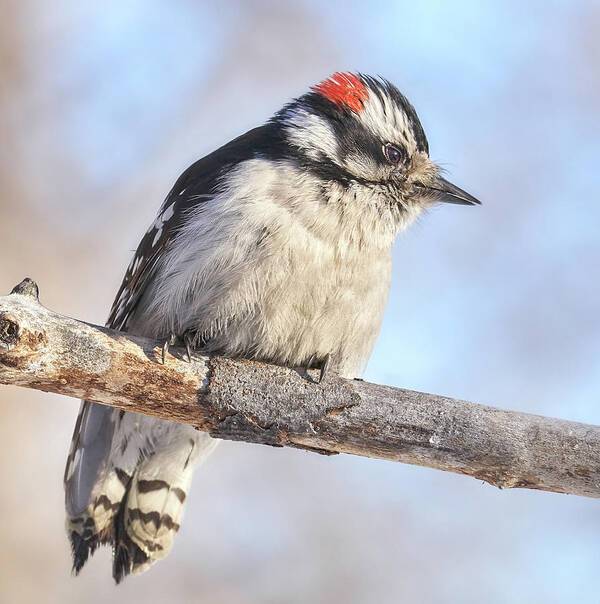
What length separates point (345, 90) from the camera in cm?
459

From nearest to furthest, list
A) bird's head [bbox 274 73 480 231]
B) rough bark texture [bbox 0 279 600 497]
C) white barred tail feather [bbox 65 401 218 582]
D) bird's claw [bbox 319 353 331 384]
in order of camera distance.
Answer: rough bark texture [bbox 0 279 600 497] → bird's claw [bbox 319 353 331 384] → bird's head [bbox 274 73 480 231] → white barred tail feather [bbox 65 401 218 582]

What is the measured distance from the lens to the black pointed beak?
4.54 meters

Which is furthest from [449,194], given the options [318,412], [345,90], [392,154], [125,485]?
[125,485]

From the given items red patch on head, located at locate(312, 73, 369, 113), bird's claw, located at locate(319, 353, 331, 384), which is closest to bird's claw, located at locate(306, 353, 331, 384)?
bird's claw, located at locate(319, 353, 331, 384)

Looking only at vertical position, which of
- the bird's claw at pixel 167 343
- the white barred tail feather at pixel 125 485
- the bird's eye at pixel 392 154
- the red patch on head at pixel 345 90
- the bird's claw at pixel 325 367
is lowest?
the white barred tail feather at pixel 125 485

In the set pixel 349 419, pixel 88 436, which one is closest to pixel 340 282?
pixel 349 419

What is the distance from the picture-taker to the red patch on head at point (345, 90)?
4523mm

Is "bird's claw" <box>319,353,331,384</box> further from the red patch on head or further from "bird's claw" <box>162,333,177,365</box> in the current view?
the red patch on head

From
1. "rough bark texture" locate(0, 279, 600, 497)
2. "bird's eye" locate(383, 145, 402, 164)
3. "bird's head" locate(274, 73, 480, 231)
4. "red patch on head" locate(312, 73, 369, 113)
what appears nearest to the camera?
"rough bark texture" locate(0, 279, 600, 497)

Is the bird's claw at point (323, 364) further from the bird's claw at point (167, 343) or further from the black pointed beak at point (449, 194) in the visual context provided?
the black pointed beak at point (449, 194)

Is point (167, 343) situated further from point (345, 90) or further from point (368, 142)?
point (345, 90)

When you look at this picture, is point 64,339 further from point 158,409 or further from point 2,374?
point 158,409

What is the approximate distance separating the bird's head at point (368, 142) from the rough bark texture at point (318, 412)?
1183mm

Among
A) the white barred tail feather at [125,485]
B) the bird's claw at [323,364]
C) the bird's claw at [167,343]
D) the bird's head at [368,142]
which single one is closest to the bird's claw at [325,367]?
the bird's claw at [323,364]
